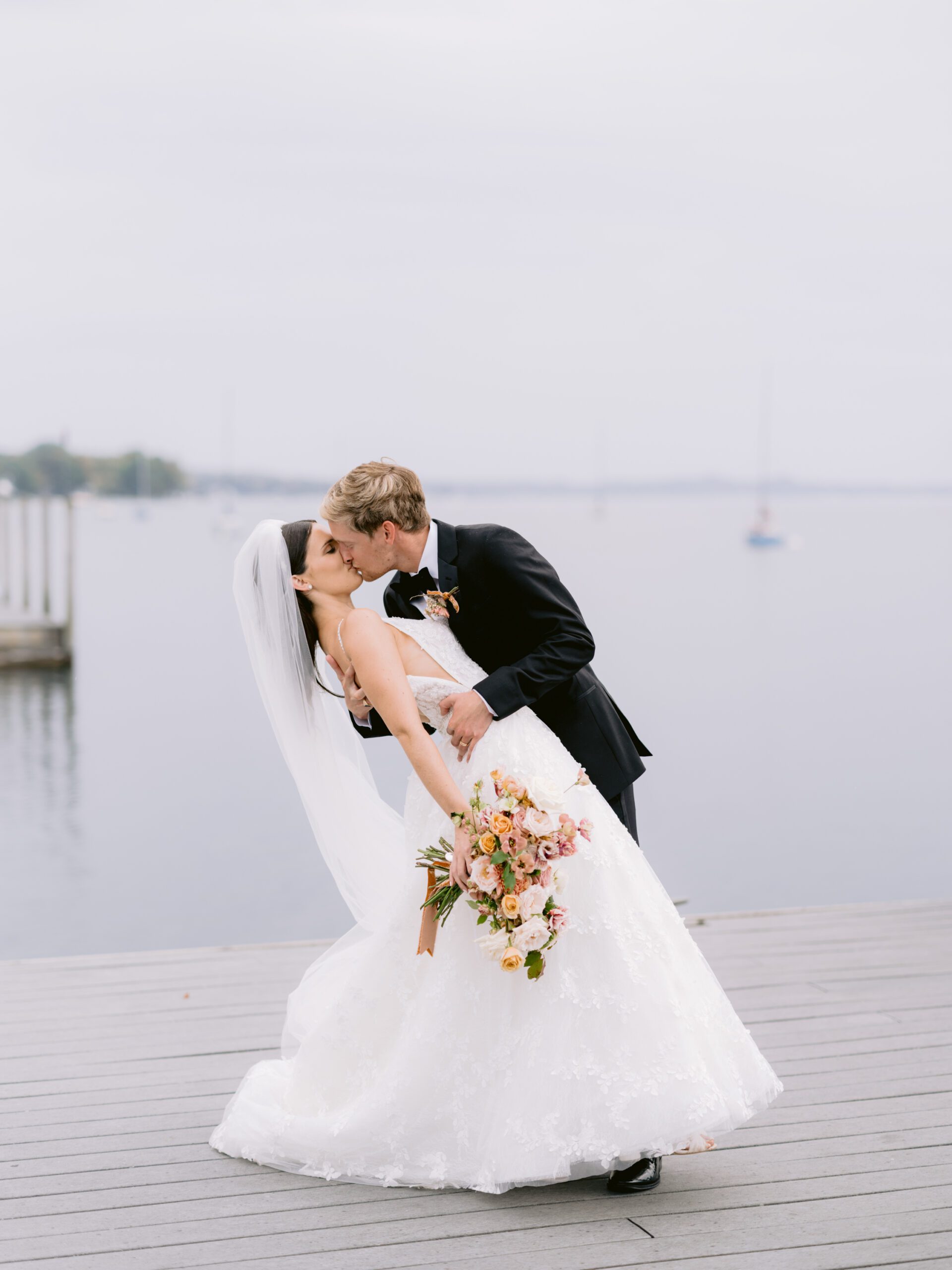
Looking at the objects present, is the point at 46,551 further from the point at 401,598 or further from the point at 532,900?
the point at 532,900

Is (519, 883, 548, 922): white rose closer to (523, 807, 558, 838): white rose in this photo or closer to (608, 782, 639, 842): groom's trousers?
A: (523, 807, 558, 838): white rose

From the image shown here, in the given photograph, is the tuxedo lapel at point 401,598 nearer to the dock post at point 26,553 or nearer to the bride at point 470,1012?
the bride at point 470,1012

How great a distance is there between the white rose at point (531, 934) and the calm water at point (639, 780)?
30.6 ft

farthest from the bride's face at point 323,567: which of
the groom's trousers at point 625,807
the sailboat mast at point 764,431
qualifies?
the sailboat mast at point 764,431

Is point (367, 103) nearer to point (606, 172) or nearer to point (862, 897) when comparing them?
point (606, 172)

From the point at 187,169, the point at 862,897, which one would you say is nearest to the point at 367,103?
the point at 187,169

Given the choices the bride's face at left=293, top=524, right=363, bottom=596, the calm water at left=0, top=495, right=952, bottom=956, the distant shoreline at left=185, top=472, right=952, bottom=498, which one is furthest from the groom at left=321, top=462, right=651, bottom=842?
the distant shoreline at left=185, top=472, right=952, bottom=498

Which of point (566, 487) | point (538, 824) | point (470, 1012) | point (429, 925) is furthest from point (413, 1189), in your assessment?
point (566, 487)

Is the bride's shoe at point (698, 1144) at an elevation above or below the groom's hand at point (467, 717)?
below

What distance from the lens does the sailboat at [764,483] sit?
57719 millimetres

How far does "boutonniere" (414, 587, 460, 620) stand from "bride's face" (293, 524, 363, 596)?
0.59ft

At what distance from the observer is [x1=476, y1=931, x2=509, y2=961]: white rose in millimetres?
2221

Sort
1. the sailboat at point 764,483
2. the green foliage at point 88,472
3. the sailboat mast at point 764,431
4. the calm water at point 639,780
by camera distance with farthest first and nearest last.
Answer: the sailboat at point 764,483 → the sailboat mast at point 764,431 → the green foliage at point 88,472 → the calm water at point 639,780

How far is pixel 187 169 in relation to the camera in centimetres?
6178
